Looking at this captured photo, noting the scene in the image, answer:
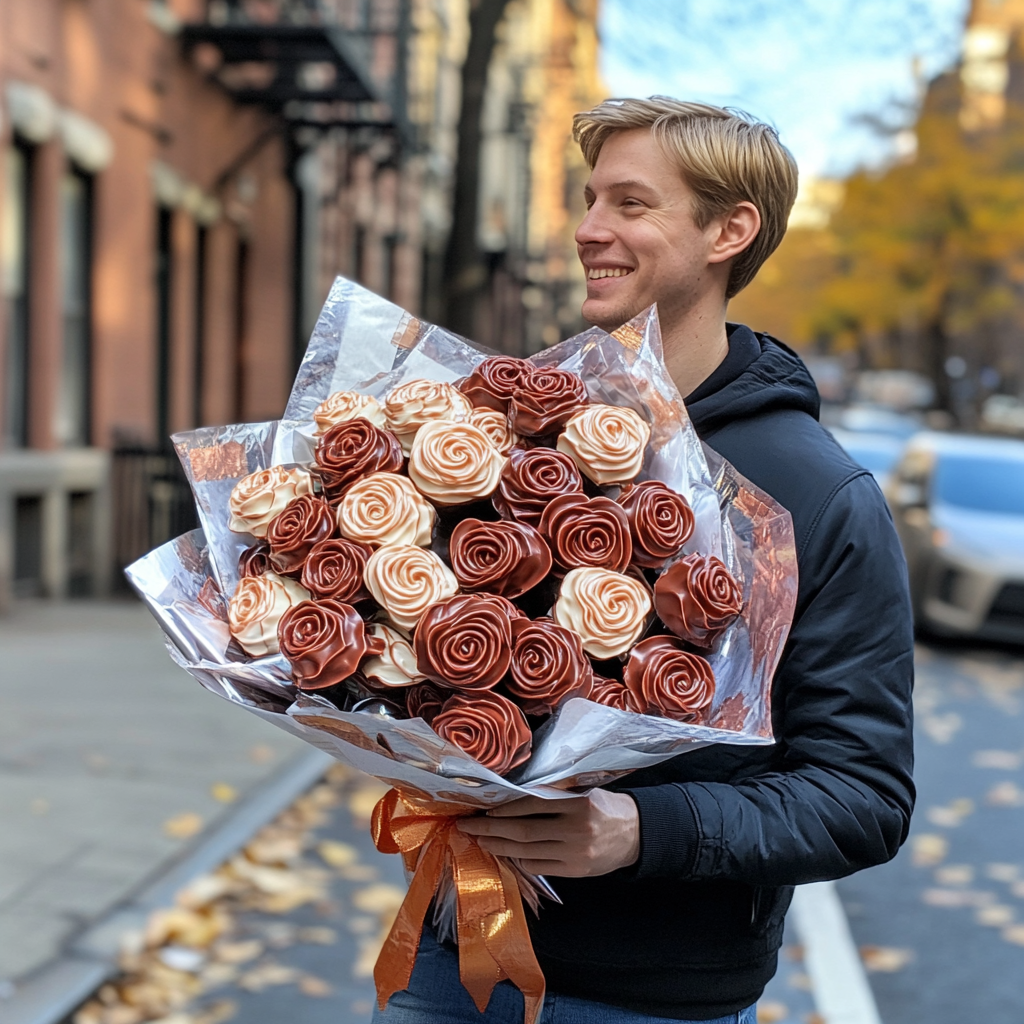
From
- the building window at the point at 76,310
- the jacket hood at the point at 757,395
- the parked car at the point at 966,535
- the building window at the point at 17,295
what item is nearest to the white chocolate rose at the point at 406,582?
the jacket hood at the point at 757,395

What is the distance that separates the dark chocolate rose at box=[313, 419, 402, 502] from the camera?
6.77 ft

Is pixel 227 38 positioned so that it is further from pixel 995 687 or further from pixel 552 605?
pixel 552 605

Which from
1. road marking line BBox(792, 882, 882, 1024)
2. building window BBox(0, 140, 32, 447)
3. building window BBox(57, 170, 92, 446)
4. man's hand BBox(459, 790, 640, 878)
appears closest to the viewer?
man's hand BBox(459, 790, 640, 878)

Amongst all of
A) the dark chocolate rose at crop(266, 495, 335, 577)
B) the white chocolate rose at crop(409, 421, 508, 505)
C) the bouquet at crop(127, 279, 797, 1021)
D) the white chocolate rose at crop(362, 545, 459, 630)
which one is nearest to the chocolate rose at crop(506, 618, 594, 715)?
the bouquet at crop(127, 279, 797, 1021)

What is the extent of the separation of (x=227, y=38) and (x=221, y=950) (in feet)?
39.9

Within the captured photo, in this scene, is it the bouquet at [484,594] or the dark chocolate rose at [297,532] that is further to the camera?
the dark chocolate rose at [297,532]

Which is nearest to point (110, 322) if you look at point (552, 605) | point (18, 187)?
point (18, 187)

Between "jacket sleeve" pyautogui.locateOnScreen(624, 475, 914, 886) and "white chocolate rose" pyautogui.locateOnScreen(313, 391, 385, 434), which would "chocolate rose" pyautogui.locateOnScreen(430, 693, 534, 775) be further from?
"white chocolate rose" pyautogui.locateOnScreen(313, 391, 385, 434)

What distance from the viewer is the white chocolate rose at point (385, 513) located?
1.95m

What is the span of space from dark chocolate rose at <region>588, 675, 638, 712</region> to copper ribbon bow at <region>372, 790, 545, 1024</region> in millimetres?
260

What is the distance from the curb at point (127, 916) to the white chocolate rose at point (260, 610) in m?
2.76

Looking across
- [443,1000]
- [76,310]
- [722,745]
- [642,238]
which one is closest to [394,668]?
[722,745]

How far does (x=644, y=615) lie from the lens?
1909mm

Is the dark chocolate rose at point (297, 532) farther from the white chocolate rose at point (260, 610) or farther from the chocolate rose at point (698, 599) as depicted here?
the chocolate rose at point (698, 599)
